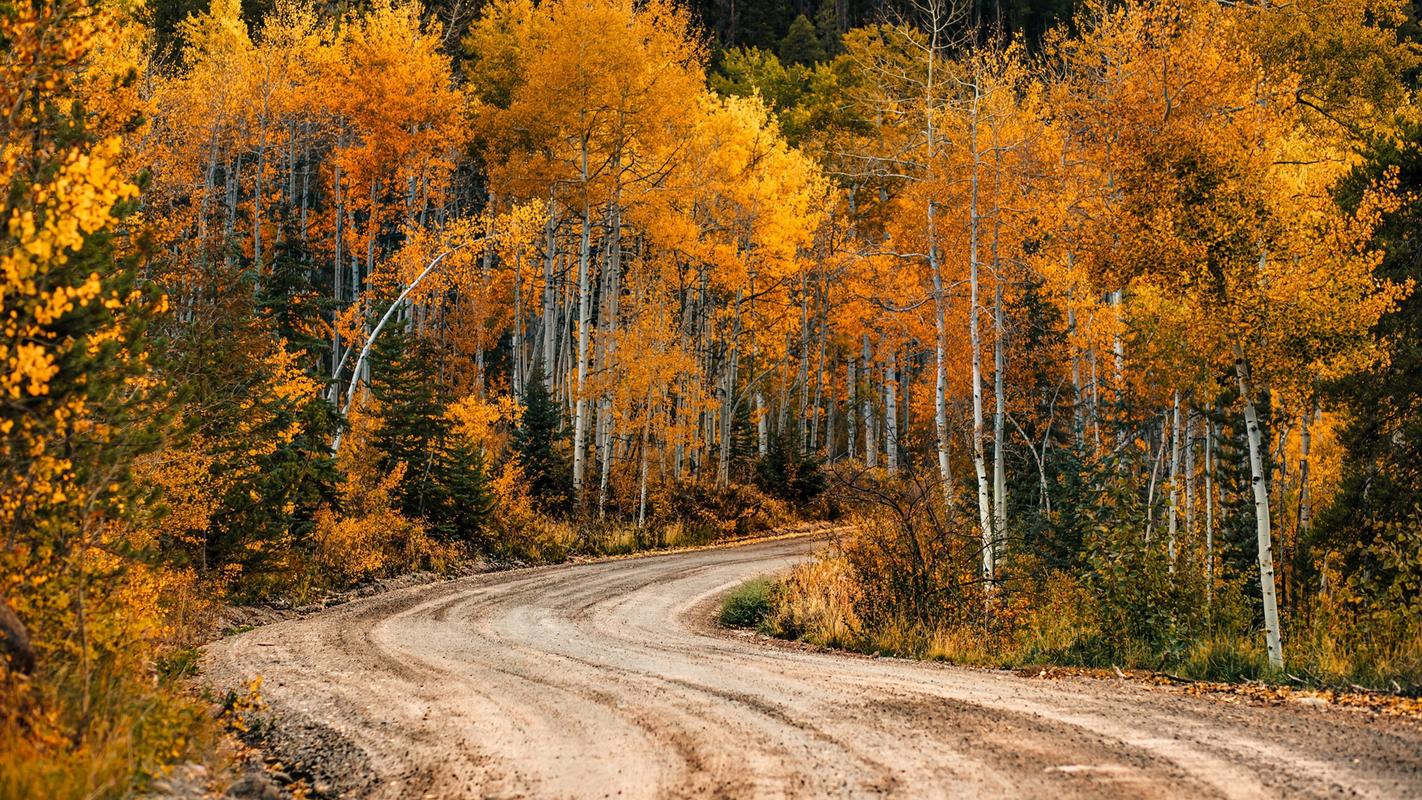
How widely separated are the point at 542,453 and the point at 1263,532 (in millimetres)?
17453

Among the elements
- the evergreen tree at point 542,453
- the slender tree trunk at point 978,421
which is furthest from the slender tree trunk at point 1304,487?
the evergreen tree at point 542,453

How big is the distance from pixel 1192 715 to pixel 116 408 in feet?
25.8

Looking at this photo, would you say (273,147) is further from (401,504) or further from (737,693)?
(737,693)

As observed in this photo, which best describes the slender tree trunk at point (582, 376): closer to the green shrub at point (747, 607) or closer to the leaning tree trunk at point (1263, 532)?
the green shrub at point (747, 607)

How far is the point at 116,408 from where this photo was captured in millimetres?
6000

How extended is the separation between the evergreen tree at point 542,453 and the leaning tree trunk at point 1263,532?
54.2ft

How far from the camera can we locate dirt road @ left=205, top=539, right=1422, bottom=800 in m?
5.50

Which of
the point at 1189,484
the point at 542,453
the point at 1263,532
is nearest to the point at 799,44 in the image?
the point at 542,453

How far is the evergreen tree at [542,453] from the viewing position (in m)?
23.5

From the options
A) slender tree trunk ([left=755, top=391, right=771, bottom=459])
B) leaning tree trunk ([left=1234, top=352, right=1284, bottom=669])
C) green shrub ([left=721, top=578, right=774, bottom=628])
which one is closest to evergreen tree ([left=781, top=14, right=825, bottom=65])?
slender tree trunk ([left=755, top=391, right=771, bottom=459])

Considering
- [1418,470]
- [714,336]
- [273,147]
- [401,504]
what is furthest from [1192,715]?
[273,147]

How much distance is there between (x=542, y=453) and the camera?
24.0 m

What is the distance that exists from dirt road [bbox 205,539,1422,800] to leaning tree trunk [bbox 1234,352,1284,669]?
76.7 inches

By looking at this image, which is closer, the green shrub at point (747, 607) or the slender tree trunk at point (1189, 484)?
→ the slender tree trunk at point (1189, 484)
